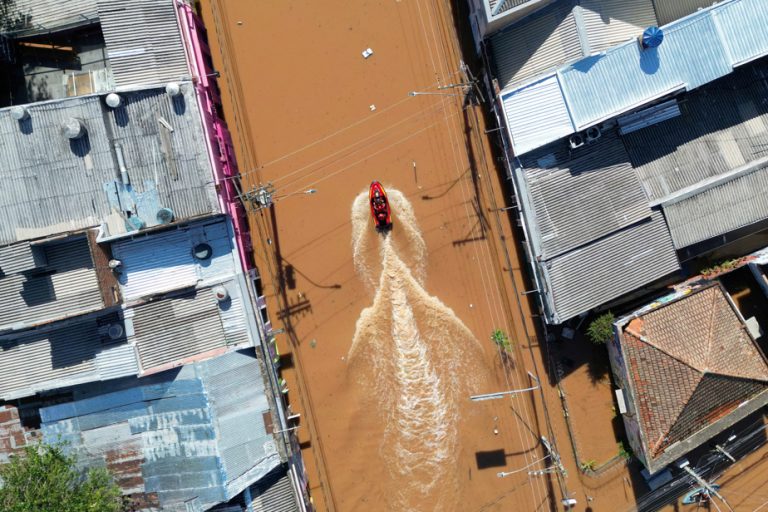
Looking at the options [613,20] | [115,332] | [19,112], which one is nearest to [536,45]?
[613,20]

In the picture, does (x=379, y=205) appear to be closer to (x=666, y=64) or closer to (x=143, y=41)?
(x=143, y=41)

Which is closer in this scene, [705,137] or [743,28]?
[743,28]

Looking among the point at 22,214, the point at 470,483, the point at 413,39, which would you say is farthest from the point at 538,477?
the point at 22,214

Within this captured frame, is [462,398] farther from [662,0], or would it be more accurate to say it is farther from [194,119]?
[662,0]

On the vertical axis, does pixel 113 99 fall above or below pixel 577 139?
above

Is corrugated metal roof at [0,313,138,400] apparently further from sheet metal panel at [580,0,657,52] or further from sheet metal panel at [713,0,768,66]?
sheet metal panel at [713,0,768,66]

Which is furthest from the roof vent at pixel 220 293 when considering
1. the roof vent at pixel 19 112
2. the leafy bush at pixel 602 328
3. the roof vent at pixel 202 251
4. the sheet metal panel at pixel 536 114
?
the leafy bush at pixel 602 328
